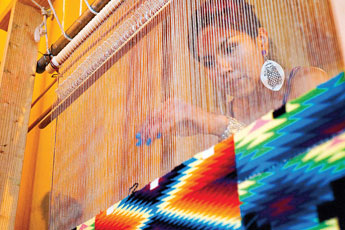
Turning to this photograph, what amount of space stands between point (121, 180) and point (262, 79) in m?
0.54

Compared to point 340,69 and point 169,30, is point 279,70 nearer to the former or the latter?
point 340,69

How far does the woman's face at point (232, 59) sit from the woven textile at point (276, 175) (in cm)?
18

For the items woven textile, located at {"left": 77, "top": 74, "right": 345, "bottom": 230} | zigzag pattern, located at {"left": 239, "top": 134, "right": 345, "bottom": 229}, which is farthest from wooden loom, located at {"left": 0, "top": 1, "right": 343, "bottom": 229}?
zigzag pattern, located at {"left": 239, "top": 134, "right": 345, "bottom": 229}

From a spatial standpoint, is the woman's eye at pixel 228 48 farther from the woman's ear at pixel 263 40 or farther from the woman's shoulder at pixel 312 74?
the woman's shoulder at pixel 312 74

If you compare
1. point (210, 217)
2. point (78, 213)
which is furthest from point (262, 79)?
point (78, 213)

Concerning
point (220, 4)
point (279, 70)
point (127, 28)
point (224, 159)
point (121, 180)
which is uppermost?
point (127, 28)

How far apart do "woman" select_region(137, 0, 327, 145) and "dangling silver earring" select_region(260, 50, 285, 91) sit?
0.01 m

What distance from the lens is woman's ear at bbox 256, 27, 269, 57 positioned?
118cm

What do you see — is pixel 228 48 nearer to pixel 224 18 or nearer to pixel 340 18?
pixel 224 18

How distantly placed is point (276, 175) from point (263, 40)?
1.24 ft

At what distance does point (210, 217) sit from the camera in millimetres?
1077

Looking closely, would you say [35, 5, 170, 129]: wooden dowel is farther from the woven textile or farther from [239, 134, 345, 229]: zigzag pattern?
[239, 134, 345, 229]: zigzag pattern

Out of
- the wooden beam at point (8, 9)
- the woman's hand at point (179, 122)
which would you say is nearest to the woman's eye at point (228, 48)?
the woman's hand at point (179, 122)

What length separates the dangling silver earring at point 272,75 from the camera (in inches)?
44.4
